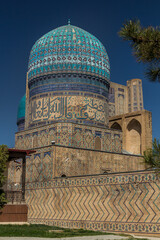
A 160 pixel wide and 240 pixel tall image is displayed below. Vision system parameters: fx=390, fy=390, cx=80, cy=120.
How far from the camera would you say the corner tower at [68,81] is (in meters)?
18.5

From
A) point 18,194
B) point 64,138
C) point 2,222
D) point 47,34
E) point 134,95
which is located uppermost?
point 47,34

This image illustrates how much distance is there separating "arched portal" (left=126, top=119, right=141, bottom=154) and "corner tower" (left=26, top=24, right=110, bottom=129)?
1.53m

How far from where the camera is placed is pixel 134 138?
1983 cm

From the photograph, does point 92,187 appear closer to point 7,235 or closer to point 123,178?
point 123,178

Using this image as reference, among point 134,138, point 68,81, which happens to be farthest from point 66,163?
point 134,138

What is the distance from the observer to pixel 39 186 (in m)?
14.9

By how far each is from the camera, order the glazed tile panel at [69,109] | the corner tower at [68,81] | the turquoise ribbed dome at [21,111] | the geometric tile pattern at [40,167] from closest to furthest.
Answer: the geometric tile pattern at [40,167] → the glazed tile panel at [69,109] → the corner tower at [68,81] → the turquoise ribbed dome at [21,111]

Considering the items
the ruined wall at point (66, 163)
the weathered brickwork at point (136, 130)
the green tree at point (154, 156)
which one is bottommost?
the green tree at point (154, 156)

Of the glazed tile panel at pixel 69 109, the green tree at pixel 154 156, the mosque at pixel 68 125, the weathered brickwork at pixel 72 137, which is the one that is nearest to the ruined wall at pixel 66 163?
the mosque at pixel 68 125

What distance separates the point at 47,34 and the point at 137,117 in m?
6.28

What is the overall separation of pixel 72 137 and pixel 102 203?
17.6ft

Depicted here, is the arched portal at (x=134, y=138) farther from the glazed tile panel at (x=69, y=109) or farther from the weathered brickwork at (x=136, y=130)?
the glazed tile panel at (x=69, y=109)

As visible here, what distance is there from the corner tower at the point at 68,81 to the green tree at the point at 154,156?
40.5ft

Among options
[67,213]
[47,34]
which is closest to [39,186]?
[67,213]
